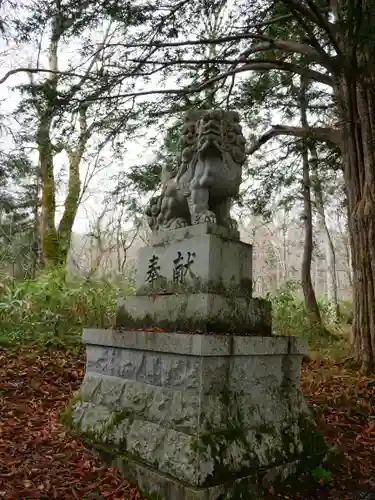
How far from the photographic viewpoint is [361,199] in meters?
6.04

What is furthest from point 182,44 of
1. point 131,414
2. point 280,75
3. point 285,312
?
point 285,312

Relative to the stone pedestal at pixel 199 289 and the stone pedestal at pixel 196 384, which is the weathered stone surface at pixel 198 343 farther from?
the stone pedestal at pixel 199 289

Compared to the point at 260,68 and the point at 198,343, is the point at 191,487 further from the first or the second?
the point at 260,68

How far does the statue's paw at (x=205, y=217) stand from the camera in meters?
3.54

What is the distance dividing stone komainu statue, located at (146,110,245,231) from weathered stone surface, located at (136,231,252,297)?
24 cm

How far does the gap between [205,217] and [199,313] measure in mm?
812

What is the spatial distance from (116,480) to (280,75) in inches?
269

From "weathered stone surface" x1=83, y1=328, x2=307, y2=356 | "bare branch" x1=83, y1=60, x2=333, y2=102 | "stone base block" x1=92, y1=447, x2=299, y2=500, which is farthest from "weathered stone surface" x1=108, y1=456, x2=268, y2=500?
"bare branch" x1=83, y1=60, x2=333, y2=102

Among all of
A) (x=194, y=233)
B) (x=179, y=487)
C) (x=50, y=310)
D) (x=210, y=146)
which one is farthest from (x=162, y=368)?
(x=50, y=310)

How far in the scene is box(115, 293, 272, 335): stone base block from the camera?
319 cm

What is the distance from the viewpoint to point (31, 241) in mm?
11469

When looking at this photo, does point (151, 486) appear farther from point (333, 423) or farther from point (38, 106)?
point (38, 106)

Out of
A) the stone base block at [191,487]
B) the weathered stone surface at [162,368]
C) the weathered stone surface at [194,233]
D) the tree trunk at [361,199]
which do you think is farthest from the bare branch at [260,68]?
the stone base block at [191,487]

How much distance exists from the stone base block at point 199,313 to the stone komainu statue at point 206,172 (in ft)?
2.24
